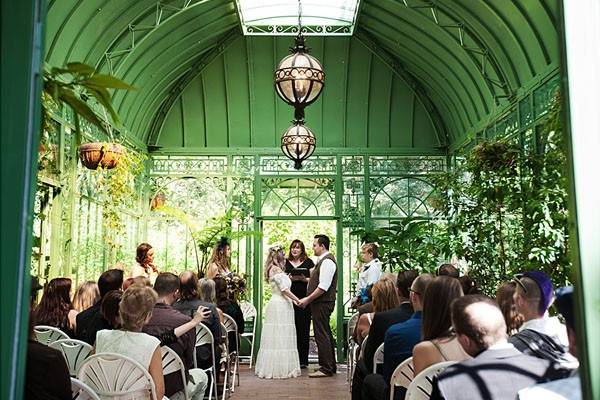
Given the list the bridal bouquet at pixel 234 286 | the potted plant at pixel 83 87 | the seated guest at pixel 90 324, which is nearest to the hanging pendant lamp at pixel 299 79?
the seated guest at pixel 90 324

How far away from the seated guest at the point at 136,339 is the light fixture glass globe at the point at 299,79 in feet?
8.75

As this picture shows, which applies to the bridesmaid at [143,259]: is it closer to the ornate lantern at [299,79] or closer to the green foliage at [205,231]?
the green foliage at [205,231]

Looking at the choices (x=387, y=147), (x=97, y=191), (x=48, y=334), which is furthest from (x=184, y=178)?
(x=48, y=334)

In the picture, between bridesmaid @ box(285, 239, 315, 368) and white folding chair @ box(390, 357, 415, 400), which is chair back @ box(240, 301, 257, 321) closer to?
bridesmaid @ box(285, 239, 315, 368)

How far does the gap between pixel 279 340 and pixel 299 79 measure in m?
4.07

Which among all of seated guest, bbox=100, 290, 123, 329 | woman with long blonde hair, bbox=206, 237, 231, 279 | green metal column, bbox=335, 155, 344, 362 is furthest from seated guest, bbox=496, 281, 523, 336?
green metal column, bbox=335, 155, 344, 362

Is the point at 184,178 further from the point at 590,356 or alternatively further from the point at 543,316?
the point at 590,356

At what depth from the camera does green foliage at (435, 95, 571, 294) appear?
18.4 ft

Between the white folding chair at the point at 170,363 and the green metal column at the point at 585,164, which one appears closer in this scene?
the green metal column at the point at 585,164

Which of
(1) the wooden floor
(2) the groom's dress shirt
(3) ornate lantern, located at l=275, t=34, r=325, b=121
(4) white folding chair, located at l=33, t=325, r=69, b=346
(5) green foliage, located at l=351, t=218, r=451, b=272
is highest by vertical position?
(3) ornate lantern, located at l=275, t=34, r=325, b=121

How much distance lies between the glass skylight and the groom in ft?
10.0

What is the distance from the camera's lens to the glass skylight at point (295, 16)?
936 centimetres

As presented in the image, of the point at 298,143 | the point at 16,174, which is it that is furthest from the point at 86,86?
the point at 298,143

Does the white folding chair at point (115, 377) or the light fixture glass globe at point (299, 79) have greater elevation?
the light fixture glass globe at point (299, 79)
